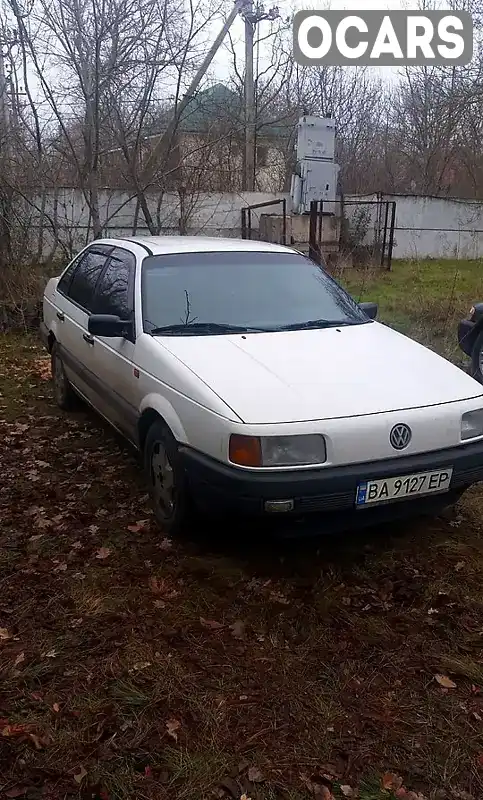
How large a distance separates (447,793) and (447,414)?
1682 millimetres

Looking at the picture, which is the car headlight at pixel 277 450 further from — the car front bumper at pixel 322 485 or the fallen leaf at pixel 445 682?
the fallen leaf at pixel 445 682

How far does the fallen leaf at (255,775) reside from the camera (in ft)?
7.14

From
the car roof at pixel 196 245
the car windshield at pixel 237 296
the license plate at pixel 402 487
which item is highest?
the car roof at pixel 196 245

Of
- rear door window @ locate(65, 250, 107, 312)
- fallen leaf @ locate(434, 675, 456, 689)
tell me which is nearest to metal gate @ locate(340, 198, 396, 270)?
rear door window @ locate(65, 250, 107, 312)

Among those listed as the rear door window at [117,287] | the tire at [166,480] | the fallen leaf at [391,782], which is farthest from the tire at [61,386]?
the fallen leaf at [391,782]

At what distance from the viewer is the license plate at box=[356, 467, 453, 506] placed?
3057 mm

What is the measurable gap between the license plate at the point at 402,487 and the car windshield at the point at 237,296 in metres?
1.31

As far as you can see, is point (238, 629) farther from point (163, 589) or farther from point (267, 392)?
point (267, 392)

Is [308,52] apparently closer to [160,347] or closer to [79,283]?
[79,283]

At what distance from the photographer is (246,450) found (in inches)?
117

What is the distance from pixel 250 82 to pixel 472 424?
17173 mm

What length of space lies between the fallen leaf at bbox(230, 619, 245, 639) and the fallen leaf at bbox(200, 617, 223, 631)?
59mm

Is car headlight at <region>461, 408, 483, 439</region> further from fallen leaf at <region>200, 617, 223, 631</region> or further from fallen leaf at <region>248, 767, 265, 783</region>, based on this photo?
fallen leaf at <region>248, 767, 265, 783</region>

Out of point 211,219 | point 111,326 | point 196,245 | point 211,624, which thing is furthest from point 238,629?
point 211,219
